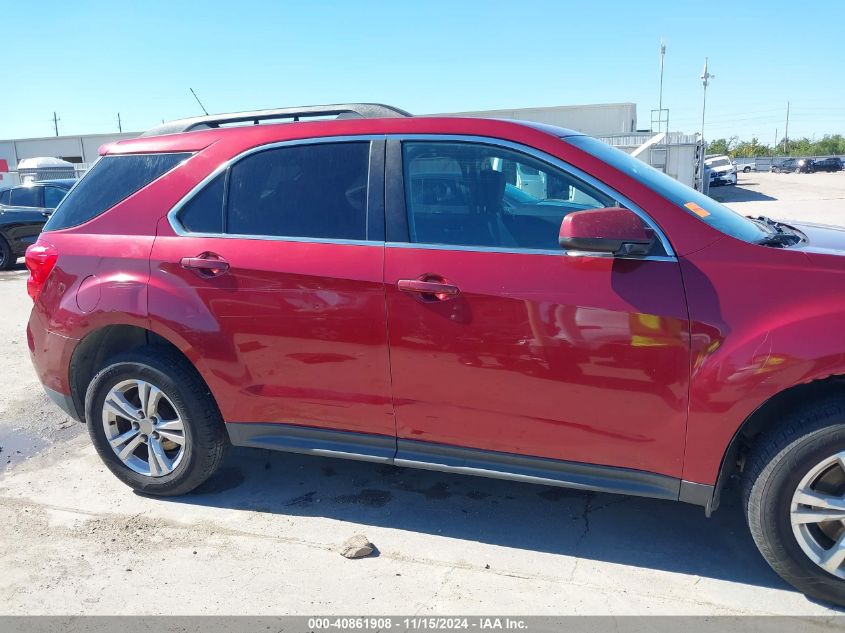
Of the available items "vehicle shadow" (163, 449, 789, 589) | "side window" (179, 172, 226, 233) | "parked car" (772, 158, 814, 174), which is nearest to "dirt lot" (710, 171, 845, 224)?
"vehicle shadow" (163, 449, 789, 589)

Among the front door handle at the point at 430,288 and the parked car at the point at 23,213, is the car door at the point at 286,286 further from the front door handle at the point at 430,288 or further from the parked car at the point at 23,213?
the parked car at the point at 23,213

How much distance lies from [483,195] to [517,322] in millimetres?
646

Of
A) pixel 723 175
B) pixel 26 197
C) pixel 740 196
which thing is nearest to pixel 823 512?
pixel 26 197

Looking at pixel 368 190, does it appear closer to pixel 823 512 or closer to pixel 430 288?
pixel 430 288

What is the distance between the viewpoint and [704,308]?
102 inches

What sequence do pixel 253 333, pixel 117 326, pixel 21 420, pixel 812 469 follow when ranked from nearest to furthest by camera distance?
pixel 812 469 < pixel 253 333 < pixel 117 326 < pixel 21 420

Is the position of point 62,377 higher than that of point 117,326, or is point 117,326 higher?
point 117,326

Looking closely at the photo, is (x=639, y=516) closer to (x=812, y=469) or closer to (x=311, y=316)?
(x=812, y=469)

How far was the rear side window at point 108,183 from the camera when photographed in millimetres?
3625

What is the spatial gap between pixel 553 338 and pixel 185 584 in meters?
1.94

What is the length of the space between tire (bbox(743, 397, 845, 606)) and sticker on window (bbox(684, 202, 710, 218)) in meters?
0.88

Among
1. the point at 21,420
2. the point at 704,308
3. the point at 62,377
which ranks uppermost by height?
the point at 704,308

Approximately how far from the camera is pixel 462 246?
296 cm

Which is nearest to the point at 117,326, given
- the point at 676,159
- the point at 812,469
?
the point at 812,469
